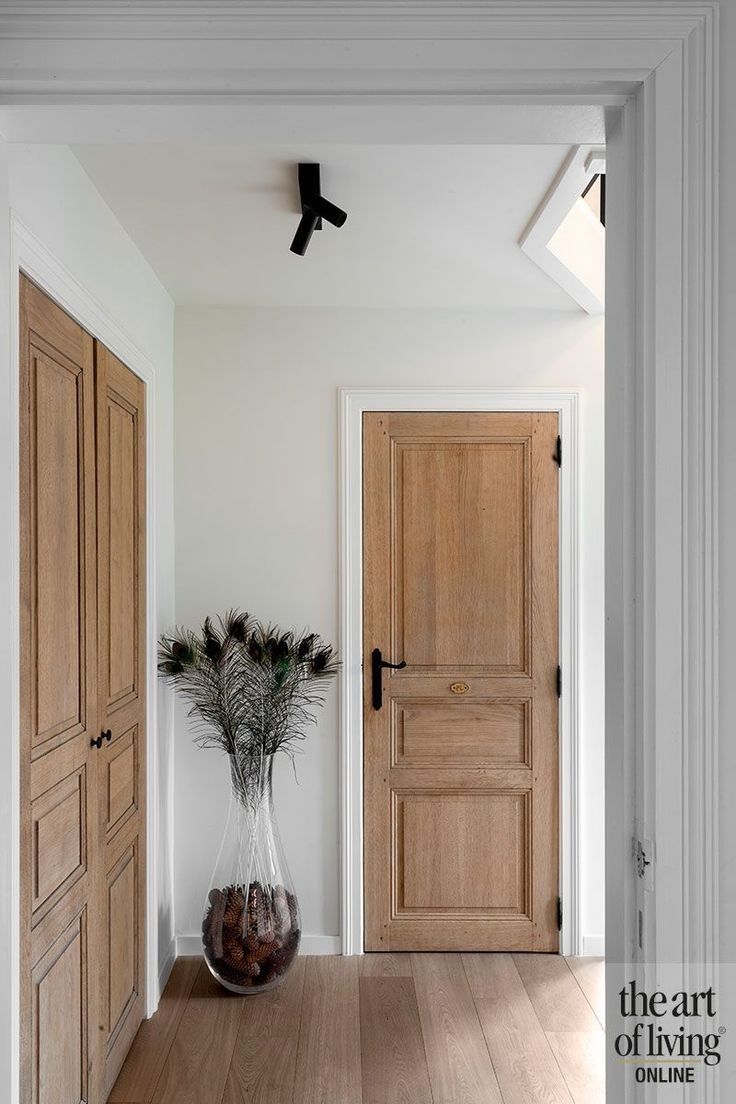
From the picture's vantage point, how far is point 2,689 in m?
1.17

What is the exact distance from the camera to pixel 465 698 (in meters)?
3.46

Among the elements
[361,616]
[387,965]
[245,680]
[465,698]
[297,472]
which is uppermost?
[297,472]

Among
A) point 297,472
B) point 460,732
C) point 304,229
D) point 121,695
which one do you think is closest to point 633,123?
point 304,229

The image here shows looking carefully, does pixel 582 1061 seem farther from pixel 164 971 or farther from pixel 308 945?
pixel 164 971

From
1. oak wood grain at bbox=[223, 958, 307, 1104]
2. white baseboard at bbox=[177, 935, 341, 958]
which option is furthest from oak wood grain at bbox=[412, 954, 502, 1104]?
oak wood grain at bbox=[223, 958, 307, 1104]

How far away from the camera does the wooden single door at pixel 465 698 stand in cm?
345

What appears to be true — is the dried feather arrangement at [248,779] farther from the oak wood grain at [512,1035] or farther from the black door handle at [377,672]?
the oak wood grain at [512,1035]

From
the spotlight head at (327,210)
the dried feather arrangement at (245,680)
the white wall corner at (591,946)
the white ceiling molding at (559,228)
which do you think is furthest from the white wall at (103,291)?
the white wall corner at (591,946)

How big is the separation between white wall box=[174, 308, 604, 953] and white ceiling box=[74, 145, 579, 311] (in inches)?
4.3

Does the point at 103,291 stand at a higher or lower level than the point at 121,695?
higher

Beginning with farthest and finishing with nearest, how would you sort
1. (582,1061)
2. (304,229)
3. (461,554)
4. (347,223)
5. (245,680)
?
1. (461,554)
2. (245,680)
3. (582,1061)
4. (347,223)
5. (304,229)

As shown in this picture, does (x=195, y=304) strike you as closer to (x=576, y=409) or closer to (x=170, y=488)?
(x=170, y=488)

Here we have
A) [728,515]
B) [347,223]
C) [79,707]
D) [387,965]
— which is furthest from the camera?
[387,965]

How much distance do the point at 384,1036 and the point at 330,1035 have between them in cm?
18
